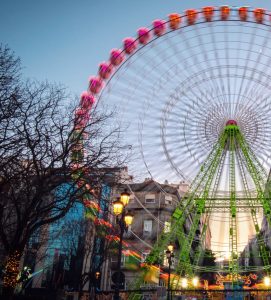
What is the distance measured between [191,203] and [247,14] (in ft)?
49.8

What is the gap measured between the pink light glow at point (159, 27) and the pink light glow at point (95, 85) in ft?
18.5

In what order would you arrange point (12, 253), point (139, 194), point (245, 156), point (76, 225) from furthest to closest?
point (139, 194), point (76, 225), point (245, 156), point (12, 253)

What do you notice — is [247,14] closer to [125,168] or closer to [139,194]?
[125,168]

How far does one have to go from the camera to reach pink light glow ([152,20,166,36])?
28.0m

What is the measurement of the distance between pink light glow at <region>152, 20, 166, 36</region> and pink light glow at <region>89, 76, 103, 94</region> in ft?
18.5

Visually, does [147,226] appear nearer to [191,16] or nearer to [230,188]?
[230,188]

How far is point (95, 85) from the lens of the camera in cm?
2738

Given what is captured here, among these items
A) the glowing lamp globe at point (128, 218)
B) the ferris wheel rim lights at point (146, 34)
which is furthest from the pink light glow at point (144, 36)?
the glowing lamp globe at point (128, 218)

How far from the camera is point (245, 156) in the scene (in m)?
29.2

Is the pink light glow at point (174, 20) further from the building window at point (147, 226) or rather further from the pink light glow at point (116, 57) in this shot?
the building window at point (147, 226)

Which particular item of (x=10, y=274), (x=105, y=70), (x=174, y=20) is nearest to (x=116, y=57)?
(x=105, y=70)

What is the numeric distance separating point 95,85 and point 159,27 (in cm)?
661

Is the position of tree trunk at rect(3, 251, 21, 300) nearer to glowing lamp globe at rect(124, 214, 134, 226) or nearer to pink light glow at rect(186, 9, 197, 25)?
glowing lamp globe at rect(124, 214, 134, 226)

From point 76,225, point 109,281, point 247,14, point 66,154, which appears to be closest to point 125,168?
point 66,154
